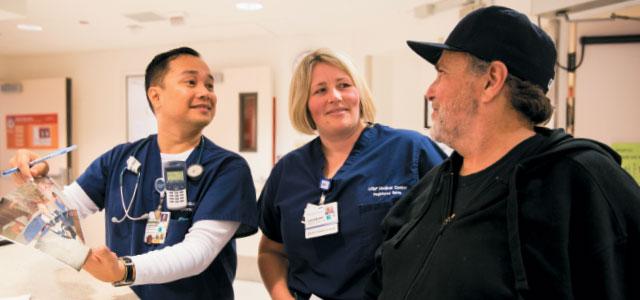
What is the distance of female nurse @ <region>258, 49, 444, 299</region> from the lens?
138cm

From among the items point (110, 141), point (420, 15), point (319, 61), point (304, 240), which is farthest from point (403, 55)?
point (110, 141)

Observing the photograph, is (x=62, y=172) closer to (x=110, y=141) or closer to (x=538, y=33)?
(x=110, y=141)

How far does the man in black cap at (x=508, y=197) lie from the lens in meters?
0.77

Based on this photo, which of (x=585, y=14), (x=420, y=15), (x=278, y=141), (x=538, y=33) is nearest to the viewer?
(x=538, y=33)

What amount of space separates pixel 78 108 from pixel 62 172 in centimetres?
73

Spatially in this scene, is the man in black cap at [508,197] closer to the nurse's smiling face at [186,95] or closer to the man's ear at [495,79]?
the man's ear at [495,79]

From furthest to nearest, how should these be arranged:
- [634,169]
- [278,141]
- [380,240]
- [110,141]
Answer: [110,141] → [278,141] → [634,169] → [380,240]

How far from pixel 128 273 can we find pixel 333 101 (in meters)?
0.82

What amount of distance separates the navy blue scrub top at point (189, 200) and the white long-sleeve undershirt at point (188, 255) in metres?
0.04

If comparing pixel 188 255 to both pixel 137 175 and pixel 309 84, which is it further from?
pixel 309 84

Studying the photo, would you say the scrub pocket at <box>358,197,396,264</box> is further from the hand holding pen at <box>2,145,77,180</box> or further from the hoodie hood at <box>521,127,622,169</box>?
the hand holding pen at <box>2,145,77,180</box>

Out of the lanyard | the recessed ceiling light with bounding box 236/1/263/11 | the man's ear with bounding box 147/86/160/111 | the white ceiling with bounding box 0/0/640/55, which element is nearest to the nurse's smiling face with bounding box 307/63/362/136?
the lanyard

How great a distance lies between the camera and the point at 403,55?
337 centimetres

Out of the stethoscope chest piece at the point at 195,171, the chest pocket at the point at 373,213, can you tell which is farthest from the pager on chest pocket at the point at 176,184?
the chest pocket at the point at 373,213
